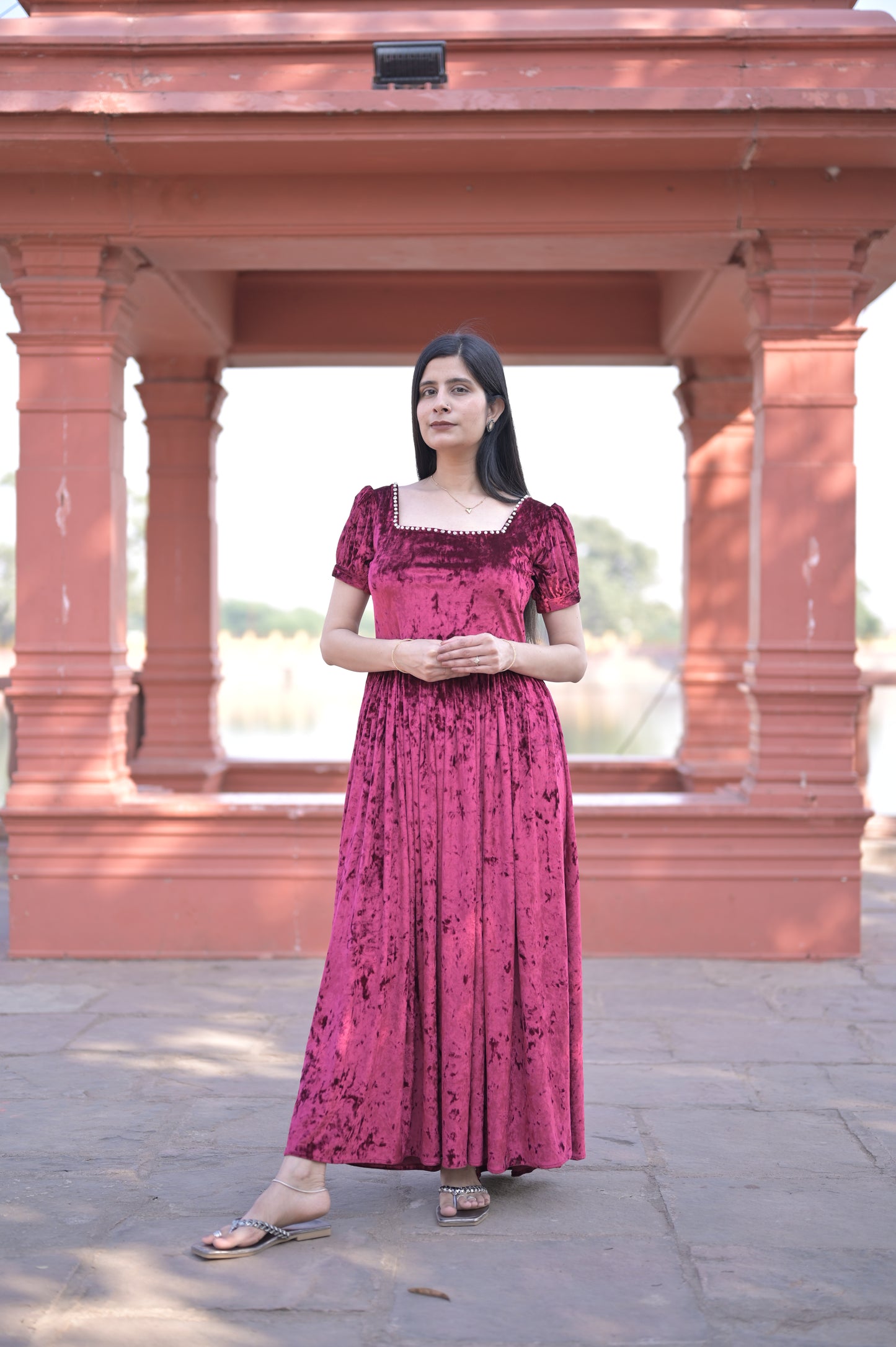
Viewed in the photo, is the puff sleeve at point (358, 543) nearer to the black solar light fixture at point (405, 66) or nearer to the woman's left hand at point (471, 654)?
the woman's left hand at point (471, 654)

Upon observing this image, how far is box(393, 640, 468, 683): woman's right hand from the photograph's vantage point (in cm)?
277

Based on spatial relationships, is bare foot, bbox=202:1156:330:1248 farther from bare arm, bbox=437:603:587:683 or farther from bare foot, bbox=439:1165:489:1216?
bare arm, bbox=437:603:587:683

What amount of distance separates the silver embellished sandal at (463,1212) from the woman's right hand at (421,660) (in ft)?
3.46

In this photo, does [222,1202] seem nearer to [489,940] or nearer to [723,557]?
[489,940]

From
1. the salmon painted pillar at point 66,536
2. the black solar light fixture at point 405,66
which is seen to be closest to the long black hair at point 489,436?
the black solar light fixture at point 405,66

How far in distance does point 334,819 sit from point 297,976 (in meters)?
0.66

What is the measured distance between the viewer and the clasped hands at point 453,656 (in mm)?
2742

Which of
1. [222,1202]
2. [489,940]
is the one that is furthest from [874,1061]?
[222,1202]

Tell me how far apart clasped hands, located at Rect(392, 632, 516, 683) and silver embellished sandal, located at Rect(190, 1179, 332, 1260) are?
1.07 meters

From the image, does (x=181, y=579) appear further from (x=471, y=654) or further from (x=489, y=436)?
(x=471, y=654)

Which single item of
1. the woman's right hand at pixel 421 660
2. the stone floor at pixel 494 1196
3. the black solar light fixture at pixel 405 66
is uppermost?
the black solar light fixture at pixel 405 66

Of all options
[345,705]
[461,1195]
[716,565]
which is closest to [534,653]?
[461,1195]

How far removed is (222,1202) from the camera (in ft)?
9.57

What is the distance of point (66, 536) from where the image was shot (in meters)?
5.49
